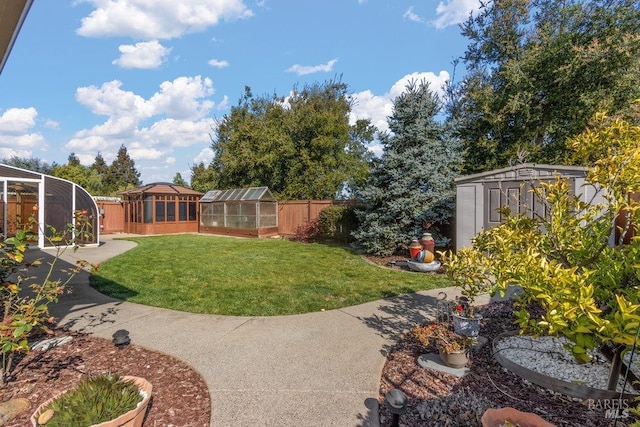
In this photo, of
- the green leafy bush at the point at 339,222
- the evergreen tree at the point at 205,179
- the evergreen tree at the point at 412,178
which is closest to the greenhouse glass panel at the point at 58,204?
the green leafy bush at the point at 339,222

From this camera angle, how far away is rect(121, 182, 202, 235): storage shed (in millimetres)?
17719

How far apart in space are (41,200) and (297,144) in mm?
13234

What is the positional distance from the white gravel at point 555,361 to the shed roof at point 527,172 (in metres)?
4.48

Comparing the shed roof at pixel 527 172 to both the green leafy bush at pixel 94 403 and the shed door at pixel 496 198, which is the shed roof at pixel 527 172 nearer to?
the shed door at pixel 496 198

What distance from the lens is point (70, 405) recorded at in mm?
1935

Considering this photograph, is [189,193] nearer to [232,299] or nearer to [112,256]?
[112,256]

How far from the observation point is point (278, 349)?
11.3 feet

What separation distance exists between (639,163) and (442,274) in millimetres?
5739

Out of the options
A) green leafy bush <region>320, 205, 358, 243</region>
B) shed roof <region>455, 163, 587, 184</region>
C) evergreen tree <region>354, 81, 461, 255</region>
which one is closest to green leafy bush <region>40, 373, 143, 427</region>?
shed roof <region>455, 163, 587, 184</region>

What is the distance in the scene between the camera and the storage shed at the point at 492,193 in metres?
7.09

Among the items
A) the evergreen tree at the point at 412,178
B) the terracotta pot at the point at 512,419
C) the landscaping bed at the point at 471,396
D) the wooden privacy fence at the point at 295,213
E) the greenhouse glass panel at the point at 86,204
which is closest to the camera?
the terracotta pot at the point at 512,419

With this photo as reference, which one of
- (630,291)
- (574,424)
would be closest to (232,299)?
(574,424)

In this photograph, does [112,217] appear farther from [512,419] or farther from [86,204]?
[512,419]

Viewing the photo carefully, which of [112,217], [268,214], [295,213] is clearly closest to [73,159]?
[112,217]
